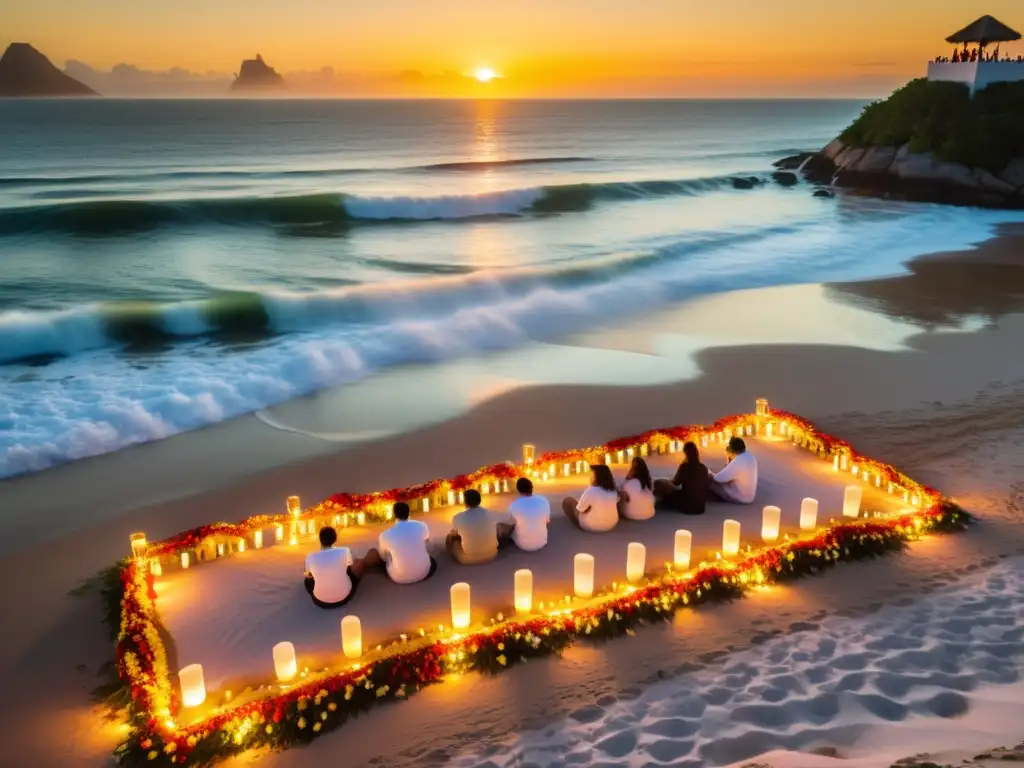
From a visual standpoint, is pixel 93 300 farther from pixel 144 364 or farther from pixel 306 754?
pixel 306 754

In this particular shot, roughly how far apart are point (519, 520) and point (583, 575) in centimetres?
91

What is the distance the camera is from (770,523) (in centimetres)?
767

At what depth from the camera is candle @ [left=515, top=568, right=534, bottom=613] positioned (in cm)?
648

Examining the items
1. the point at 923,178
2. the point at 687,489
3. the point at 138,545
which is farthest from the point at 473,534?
the point at 923,178

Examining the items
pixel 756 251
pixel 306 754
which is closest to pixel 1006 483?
pixel 306 754

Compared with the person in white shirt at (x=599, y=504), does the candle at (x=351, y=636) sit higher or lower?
lower

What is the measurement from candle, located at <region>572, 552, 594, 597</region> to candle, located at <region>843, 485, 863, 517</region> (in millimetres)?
3080

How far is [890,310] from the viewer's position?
17688mm

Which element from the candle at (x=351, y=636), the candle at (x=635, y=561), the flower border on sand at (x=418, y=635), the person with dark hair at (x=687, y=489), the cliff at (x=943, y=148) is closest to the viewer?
the flower border on sand at (x=418, y=635)

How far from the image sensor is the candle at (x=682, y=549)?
7.18 m

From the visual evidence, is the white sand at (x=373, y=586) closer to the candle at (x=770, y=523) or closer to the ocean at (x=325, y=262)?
the candle at (x=770, y=523)

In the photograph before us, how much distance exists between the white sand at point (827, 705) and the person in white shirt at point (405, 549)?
192 centimetres

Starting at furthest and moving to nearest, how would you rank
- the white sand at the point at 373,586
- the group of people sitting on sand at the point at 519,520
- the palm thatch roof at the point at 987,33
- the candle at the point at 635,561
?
1. the palm thatch roof at the point at 987,33
2. the candle at the point at 635,561
3. the group of people sitting on sand at the point at 519,520
4. the white sand at the point at 373,586

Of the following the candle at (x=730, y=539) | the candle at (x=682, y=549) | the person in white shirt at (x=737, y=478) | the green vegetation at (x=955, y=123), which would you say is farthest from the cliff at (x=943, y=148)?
the candle at (x=682, y=549)
